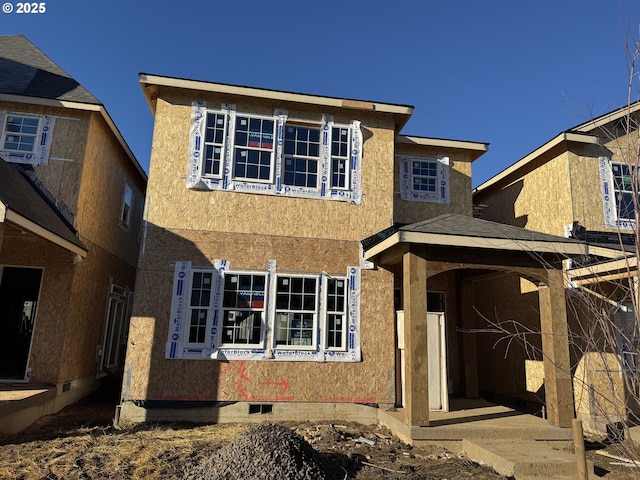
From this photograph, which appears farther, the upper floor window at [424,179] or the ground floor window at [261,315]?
the upper floor window at [424,179]

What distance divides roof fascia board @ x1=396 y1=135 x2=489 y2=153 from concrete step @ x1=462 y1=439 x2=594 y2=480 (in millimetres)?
7684

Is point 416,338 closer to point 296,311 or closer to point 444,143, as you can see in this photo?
point 296,311

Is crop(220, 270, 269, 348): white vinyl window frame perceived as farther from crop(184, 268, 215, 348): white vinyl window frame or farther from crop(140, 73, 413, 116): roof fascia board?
crop(140, 73, 413, 116): roof fascia board

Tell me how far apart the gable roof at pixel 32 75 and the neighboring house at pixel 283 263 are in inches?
89.8

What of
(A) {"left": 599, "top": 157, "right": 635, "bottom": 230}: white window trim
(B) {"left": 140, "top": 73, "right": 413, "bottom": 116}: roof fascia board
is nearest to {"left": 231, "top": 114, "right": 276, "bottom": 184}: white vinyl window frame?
(B) {"left": 140, "top": 73, "right": 413, "bottom": 116}: roof fascia board

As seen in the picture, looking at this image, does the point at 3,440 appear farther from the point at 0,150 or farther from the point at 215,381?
the point at 0,150

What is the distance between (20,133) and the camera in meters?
10.5

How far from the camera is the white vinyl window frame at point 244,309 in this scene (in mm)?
9484

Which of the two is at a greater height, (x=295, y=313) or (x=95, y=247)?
(x=95, y=247)

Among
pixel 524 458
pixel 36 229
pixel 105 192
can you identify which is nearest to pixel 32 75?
pixel 105 192

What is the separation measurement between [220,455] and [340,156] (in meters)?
6.90

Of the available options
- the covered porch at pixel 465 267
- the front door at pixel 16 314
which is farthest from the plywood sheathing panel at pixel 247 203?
the front door at pixel 16 314

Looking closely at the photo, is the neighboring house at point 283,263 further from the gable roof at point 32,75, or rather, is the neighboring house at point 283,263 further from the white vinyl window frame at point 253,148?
the gable roof at point 32,75

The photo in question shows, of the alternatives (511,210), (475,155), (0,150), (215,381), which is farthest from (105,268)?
(511,210)
